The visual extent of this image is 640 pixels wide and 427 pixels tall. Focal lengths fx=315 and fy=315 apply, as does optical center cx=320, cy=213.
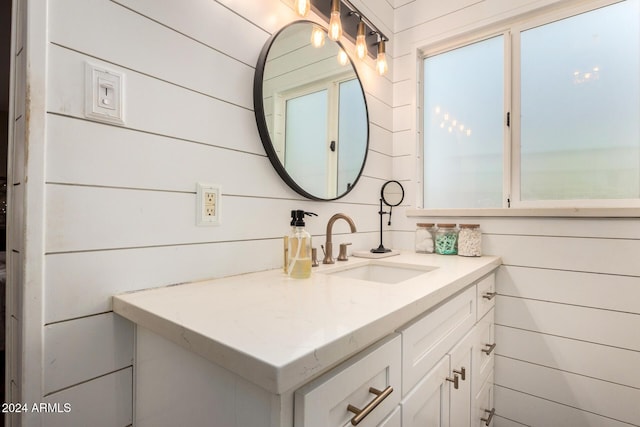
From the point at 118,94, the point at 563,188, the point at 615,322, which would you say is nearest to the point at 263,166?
the point at 118,94

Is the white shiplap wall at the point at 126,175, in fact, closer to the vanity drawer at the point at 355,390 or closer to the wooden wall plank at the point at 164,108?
the wooden wall plank at the point at 164,108

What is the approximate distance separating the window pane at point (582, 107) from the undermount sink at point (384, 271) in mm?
696

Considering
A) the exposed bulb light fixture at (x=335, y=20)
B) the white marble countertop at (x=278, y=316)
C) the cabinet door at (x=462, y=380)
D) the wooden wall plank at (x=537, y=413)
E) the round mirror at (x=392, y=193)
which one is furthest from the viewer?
the round mirror at (x=392, y=193)

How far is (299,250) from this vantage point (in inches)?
38.7

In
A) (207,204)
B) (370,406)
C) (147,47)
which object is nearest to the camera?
(370,406)

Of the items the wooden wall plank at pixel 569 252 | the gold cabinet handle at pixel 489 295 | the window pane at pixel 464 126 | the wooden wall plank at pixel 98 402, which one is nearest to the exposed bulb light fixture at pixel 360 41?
the window pane at pixel 464 126

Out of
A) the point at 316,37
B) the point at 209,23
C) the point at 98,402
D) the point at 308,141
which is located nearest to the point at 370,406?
the point at 98,402

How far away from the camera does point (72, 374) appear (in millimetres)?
675

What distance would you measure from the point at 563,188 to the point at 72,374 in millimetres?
1853

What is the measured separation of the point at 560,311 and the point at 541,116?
2.94ft

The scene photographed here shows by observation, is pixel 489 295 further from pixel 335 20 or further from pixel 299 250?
pixel 335 20

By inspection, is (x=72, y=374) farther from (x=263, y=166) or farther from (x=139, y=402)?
(x=263, y=166)

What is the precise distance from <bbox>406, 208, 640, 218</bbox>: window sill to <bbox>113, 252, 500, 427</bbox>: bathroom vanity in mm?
606

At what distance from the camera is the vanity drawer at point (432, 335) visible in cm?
75
